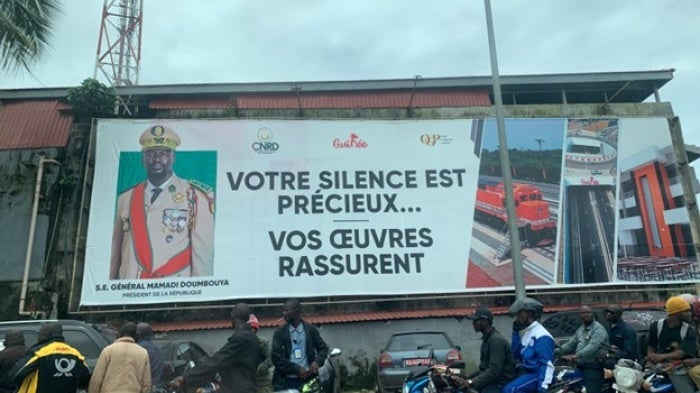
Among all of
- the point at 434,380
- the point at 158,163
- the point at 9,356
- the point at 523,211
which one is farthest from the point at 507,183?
the point at 158,163

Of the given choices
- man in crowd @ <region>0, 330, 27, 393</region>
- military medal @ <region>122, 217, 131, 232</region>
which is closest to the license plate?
man in crowd @ <region>0, 330, 27, 393</region>

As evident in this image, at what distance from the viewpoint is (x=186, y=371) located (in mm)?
4625

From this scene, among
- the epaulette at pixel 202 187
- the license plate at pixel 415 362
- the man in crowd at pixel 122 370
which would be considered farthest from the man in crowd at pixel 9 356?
the epaulette at pixel 202 187

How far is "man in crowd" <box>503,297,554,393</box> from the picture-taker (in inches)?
170

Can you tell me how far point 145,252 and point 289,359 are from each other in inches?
330

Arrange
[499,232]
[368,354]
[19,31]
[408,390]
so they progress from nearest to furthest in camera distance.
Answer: [408,390]
[19,31]
[368,354]
[499,232]

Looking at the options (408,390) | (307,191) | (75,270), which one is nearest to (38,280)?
(75,270)

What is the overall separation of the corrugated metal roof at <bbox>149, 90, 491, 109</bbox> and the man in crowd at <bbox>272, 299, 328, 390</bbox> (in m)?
10.1

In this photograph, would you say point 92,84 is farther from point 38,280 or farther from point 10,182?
point 38,280

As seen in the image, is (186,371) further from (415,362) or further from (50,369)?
(415,362)

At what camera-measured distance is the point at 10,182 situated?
13227mm

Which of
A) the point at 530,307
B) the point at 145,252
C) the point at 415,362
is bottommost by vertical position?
the point at 415,362

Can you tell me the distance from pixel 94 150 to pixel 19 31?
12.5ft

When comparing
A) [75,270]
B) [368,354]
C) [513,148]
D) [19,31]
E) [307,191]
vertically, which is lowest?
[368,354]
